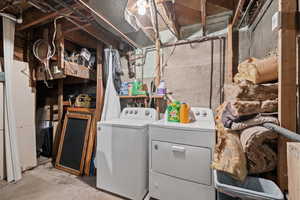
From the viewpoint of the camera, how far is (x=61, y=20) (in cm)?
205

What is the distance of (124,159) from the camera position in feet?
5.42

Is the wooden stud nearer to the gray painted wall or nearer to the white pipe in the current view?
the white pipe

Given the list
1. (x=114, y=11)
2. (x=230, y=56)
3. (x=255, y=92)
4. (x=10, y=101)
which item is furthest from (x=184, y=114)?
(x=10, y=101)

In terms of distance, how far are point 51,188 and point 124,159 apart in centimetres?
113

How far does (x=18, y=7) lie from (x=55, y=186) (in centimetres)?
248

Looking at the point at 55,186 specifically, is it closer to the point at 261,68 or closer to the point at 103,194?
the point at 103,194

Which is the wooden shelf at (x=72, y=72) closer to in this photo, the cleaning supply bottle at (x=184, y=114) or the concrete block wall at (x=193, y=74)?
the concrete block wall at (x=193, y=74)

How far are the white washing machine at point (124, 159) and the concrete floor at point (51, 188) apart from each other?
18 cm

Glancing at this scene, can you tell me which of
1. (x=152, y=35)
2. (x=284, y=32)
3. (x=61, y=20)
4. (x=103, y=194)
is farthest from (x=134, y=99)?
(x=284, y=32)

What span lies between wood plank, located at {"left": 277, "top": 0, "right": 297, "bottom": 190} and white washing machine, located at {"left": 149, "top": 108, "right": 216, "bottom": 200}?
60 centimetres

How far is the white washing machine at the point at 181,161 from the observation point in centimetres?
132

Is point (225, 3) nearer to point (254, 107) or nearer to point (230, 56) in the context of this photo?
point (230, 56)

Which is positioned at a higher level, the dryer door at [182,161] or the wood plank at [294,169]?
the wood plank at [294,169]

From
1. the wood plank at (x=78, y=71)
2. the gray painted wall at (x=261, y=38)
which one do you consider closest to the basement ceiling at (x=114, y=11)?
the wood plank at (x=78, y=71)
